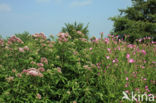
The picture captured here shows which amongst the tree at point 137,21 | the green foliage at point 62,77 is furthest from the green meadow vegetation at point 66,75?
the tree at point 137,21

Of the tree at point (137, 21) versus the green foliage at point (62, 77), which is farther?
the tree at point (137, 21)

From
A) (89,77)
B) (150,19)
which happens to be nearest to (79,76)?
(89,77)

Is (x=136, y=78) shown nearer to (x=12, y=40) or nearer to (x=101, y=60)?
(x=101, y=60)

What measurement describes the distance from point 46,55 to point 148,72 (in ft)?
8.54

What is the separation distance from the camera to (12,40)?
14.6 feet

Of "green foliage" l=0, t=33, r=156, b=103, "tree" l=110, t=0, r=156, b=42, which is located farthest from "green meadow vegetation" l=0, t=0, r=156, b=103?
"tree" l=110, t=0, r=156, b=42

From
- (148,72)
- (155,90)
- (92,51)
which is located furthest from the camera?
(92,51)

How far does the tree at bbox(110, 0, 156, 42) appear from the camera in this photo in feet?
53.1

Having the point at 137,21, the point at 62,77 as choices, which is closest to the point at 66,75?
the point at 62,77

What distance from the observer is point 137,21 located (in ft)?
55.6

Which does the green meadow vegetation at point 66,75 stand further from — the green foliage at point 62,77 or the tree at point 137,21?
the tree at point 137,21

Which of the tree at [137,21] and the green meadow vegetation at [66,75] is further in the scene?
the tree at [137,21]

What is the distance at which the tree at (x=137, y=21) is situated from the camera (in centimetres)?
1617

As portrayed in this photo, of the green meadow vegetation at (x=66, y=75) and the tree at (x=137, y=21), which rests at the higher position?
the tree at (x=137, y=21)
